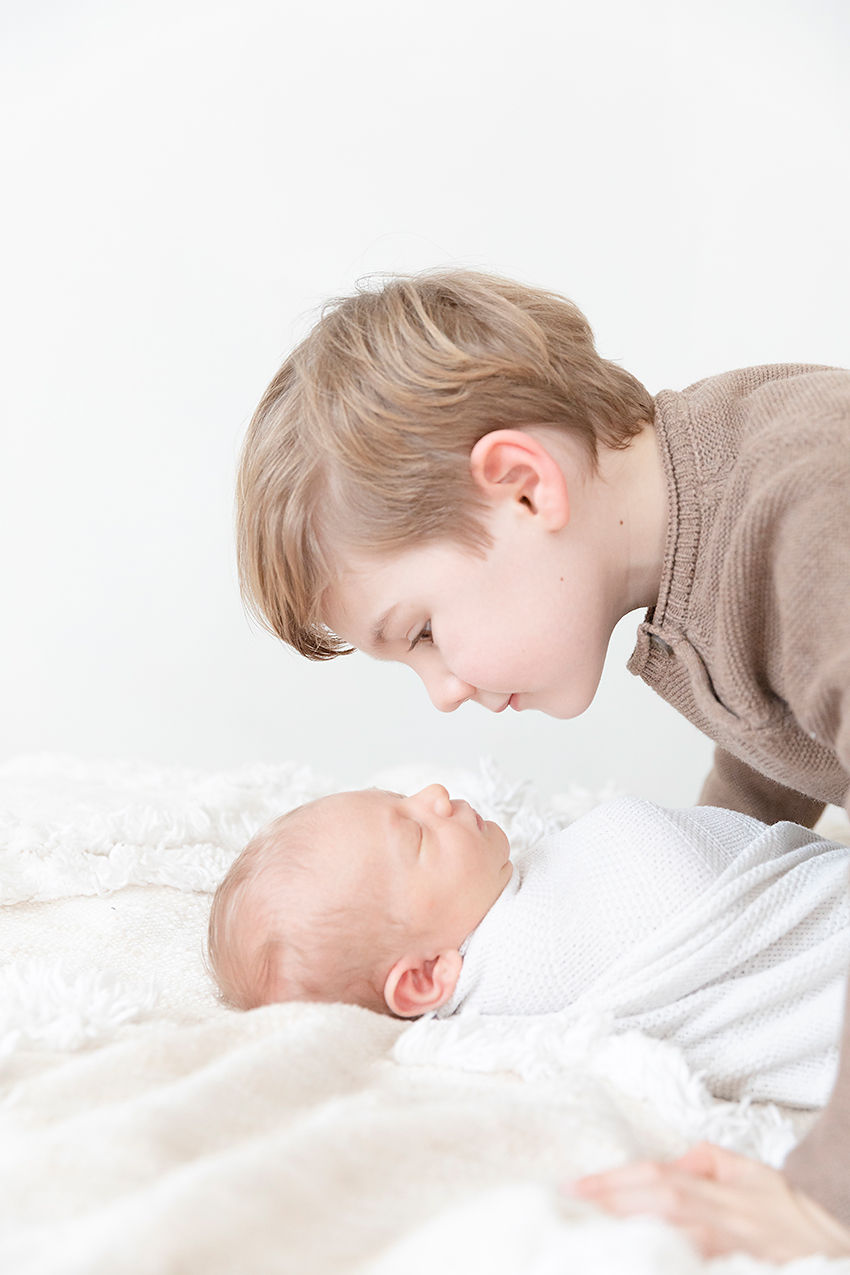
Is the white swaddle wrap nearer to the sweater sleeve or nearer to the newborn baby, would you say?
the newborn baby

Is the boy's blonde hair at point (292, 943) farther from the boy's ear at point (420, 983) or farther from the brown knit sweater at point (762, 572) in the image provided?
the brown knit sweater at point (762, 572)

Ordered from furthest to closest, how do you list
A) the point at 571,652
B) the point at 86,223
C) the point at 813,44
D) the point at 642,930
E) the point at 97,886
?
the point at 86,223, the point at 813,44, the point at 97,886, the point at 571,652, the point at 642,930

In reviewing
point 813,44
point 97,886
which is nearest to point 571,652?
point 97,886

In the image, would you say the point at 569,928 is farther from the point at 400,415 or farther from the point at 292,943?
the point at 400,415

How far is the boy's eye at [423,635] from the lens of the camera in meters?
1.06

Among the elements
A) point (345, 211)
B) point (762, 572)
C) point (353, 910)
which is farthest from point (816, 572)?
point (345, 211)

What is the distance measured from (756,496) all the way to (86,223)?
1763mm

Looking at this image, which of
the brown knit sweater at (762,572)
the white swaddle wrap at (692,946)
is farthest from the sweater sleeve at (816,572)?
the white swaddle wrap at (692,946)

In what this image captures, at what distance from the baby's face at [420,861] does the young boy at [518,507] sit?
0.14 metres

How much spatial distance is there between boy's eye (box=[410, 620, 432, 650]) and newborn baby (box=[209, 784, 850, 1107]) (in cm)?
16

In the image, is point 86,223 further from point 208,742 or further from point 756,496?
point 756,496

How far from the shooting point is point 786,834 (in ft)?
3.48

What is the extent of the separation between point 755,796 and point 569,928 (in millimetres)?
504

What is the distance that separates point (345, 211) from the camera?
2.11 metres
